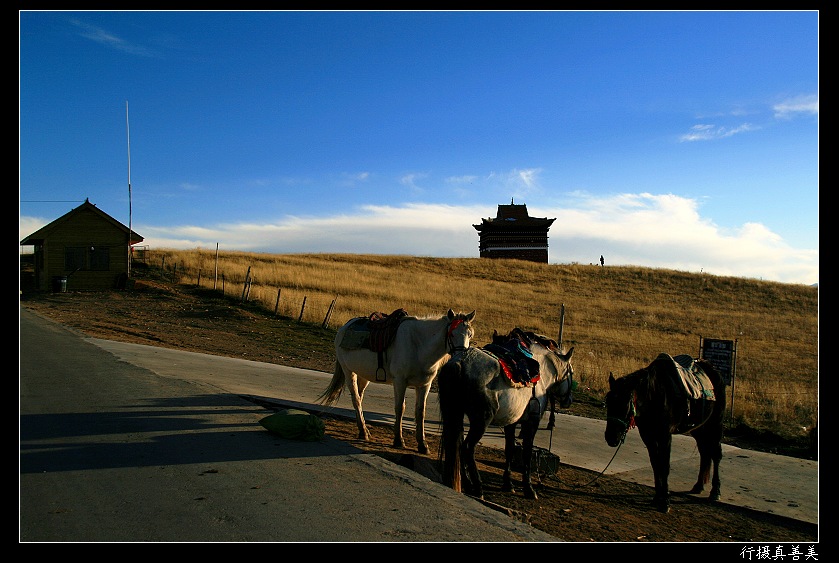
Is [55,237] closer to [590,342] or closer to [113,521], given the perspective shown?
[590,342]

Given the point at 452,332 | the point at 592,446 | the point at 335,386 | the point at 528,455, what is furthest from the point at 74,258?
the point at 528,455

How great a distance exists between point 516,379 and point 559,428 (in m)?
3.90

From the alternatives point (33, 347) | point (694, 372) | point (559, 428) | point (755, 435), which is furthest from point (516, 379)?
point (33, 347)

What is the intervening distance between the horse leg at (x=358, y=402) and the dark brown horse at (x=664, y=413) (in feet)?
10.5

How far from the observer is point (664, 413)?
22.8ft

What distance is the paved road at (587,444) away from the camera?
7.51 m

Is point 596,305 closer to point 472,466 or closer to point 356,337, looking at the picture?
point 356,337

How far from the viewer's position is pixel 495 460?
27.1ft

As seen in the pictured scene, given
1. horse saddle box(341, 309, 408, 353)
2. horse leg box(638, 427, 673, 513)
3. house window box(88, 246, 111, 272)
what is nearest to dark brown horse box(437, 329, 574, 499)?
horse leg box(638, 427, 673, 513)

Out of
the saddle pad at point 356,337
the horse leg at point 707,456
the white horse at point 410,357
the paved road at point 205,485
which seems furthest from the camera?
the saddle pad at point 356,337

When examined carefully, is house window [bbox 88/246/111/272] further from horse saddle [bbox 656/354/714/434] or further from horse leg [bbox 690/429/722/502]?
horse leg [bbox 690/429/722/502]

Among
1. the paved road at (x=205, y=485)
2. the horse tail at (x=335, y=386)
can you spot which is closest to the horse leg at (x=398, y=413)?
the paved road at (x=205, y=485)

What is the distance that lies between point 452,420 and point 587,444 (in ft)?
12.5

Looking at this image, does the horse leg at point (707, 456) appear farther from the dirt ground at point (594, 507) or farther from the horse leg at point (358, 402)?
the horse leg at point (358, 402)
